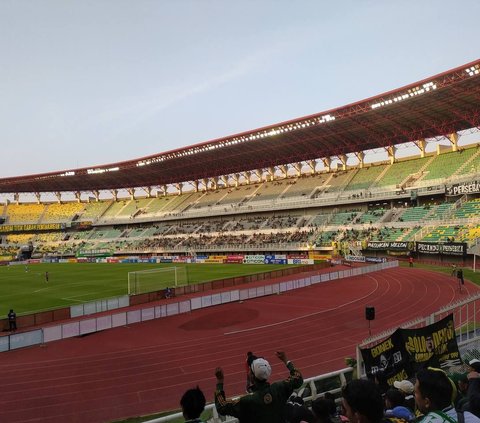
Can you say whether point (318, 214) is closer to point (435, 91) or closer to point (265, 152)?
point (265, 152)

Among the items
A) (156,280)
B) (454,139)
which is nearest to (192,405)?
(156,280)

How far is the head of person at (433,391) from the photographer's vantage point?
10.9ft

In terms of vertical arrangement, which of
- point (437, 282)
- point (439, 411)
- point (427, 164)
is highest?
point (427, 164)

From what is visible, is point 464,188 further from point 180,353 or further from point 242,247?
point 180,353

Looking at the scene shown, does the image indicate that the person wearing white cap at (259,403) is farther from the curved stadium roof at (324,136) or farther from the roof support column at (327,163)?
the roof support column at (327,163)

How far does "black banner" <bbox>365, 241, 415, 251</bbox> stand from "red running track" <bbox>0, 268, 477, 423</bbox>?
18.4m

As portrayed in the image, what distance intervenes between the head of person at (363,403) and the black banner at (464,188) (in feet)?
169

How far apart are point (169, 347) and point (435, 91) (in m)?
41.7

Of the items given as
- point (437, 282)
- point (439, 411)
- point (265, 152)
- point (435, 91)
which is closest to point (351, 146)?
point (265, 152)

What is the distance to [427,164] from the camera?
61.2 meters

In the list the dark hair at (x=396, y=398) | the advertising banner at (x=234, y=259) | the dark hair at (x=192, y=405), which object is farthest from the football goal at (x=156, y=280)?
the dark hair at (x=192, y=405)

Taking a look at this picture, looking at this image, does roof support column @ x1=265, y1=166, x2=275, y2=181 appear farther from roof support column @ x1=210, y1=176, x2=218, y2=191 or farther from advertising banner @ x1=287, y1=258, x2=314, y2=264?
advertising banner @ x1=287, y1=258, x2=314, y2=264

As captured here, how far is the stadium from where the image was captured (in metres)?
16.5

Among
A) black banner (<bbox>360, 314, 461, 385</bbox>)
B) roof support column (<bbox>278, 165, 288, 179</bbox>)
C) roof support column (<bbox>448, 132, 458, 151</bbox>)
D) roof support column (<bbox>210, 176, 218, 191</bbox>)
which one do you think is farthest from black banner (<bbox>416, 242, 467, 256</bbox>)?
roof support column (<bbox>210, 176, 218, 191</bbox>)
